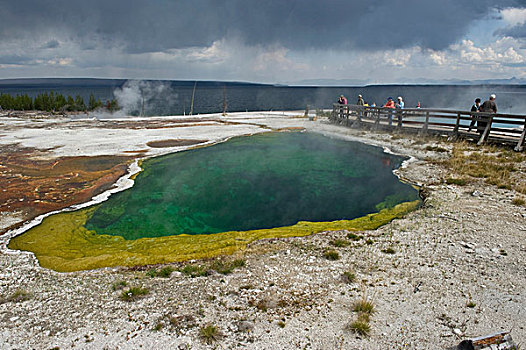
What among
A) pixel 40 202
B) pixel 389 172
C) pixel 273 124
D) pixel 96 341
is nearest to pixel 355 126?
pixel 273 124

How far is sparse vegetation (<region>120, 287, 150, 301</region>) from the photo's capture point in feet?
18.5

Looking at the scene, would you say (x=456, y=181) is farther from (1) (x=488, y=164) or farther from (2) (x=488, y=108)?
(2) (x=488, y=108)

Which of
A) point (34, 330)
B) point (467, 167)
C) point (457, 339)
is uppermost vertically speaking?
point (467, 167)

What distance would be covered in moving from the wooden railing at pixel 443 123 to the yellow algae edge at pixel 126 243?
31.7 ft

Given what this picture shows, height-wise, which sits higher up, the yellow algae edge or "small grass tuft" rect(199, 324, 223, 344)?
"small grass tuft" rect(199, 324, 223, 344)

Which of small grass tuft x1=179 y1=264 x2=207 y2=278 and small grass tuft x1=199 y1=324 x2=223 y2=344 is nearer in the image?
small grass tuft x1=199 y1=324 x2=223 y2=344

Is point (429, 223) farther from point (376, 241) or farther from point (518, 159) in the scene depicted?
point (518, 159)

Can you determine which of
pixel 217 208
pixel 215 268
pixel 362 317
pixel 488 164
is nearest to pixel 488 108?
pixel 488 164

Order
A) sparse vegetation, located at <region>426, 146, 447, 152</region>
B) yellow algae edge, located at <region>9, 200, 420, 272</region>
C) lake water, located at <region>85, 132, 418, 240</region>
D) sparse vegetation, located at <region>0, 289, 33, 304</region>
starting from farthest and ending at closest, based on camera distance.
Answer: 1. sparse vegetation, located at <region>426, 146, 447, 152</region>
2. lake water, located at <region>85, 132, 418, 240</region>
3. yellow algae edge, located at <region>9, 200, 420, 272</region>
4. sparse vegetation, located at <region>0, 289, 33, 304</region>

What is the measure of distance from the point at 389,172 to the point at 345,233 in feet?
24.7

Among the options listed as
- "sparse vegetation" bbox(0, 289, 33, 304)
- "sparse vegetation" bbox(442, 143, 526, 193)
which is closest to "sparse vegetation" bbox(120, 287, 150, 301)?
"sparse vegetation" bbox(0, 289, 33, 304)

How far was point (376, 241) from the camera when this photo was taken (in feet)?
25.1

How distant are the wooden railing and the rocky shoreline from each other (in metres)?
9.75

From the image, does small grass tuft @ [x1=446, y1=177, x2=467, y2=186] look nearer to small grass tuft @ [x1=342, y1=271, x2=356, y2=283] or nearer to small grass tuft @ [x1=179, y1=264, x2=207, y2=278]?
small grass tuft @ [x1=342, y1=271, x2=356, y2=283]
